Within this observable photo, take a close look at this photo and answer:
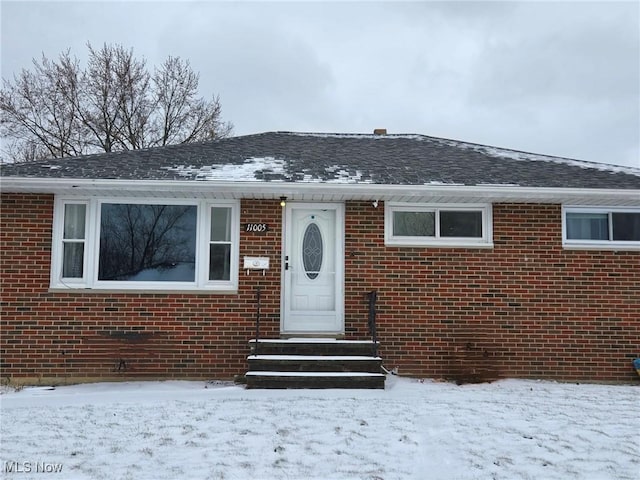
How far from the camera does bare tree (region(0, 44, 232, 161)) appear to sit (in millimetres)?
20734

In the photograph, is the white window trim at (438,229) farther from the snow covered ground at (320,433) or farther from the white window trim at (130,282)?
the white window trim at (130,282)

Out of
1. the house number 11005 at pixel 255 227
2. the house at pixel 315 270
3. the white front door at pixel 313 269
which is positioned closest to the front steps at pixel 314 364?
the house at pixel 315 270

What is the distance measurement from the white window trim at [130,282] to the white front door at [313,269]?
0.81 meters

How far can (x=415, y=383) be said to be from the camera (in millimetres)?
6496

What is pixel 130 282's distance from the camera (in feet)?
22.4

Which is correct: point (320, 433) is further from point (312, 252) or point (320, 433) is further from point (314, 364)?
point (312, 252)

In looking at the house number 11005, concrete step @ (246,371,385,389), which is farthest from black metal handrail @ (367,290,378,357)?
the house number 11005

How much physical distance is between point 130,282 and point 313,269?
2768mm

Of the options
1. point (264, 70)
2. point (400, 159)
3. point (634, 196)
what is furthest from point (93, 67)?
point (634, 196)

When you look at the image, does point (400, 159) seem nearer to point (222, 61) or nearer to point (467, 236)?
point (467, 236)

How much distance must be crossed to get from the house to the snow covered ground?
27.0 inches

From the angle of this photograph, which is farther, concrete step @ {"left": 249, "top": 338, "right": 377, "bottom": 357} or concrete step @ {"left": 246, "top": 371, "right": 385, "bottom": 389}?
concrete step @ {"left": 249, "top": 338, "right": 377, "bottom": 357}

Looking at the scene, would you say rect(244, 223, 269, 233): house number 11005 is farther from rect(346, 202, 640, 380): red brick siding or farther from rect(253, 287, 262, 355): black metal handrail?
rect(346, 202, 640, 380): red brick siding

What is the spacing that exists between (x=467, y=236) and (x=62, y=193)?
619 cm
